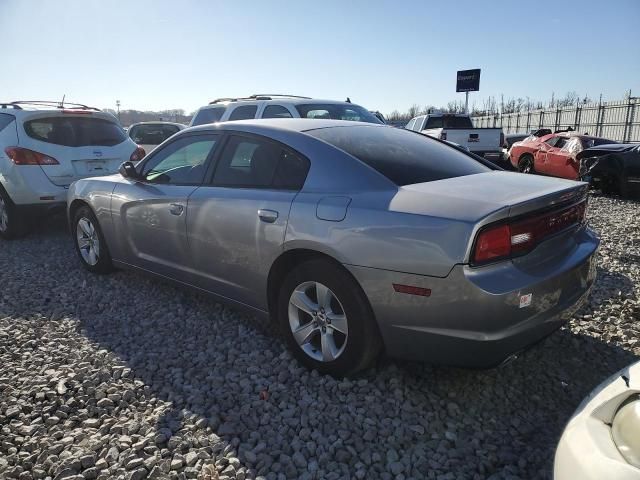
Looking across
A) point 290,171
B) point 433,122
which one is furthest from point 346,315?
point 433,122

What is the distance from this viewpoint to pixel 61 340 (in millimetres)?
3623

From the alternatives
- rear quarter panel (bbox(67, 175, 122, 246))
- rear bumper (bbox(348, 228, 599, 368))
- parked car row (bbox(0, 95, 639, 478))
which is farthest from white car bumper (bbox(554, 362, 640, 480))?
rear quarter panel (bbox(67, 175, 122, 246))

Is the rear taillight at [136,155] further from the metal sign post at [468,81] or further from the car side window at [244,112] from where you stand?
the metal sign post at [468,81]

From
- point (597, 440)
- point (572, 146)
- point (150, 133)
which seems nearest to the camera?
point (597, 440)

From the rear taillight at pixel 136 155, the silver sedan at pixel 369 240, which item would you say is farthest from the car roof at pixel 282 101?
the silver sedan at pixel 369 240

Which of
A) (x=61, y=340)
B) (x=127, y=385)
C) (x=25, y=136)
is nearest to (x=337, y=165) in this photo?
(x=127, y=385)

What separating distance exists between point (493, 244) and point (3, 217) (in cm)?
660

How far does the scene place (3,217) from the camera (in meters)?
6.63

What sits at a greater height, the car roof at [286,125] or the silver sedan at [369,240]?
the car roof at [286,125]

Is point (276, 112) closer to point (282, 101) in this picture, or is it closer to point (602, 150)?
point (282, 101)

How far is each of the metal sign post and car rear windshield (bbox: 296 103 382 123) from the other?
24.3 meters

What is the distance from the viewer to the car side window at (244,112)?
8.10 meters

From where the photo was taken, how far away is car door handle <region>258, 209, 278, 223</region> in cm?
311

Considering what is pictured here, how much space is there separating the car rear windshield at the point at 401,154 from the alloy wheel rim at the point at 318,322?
2.64ft
